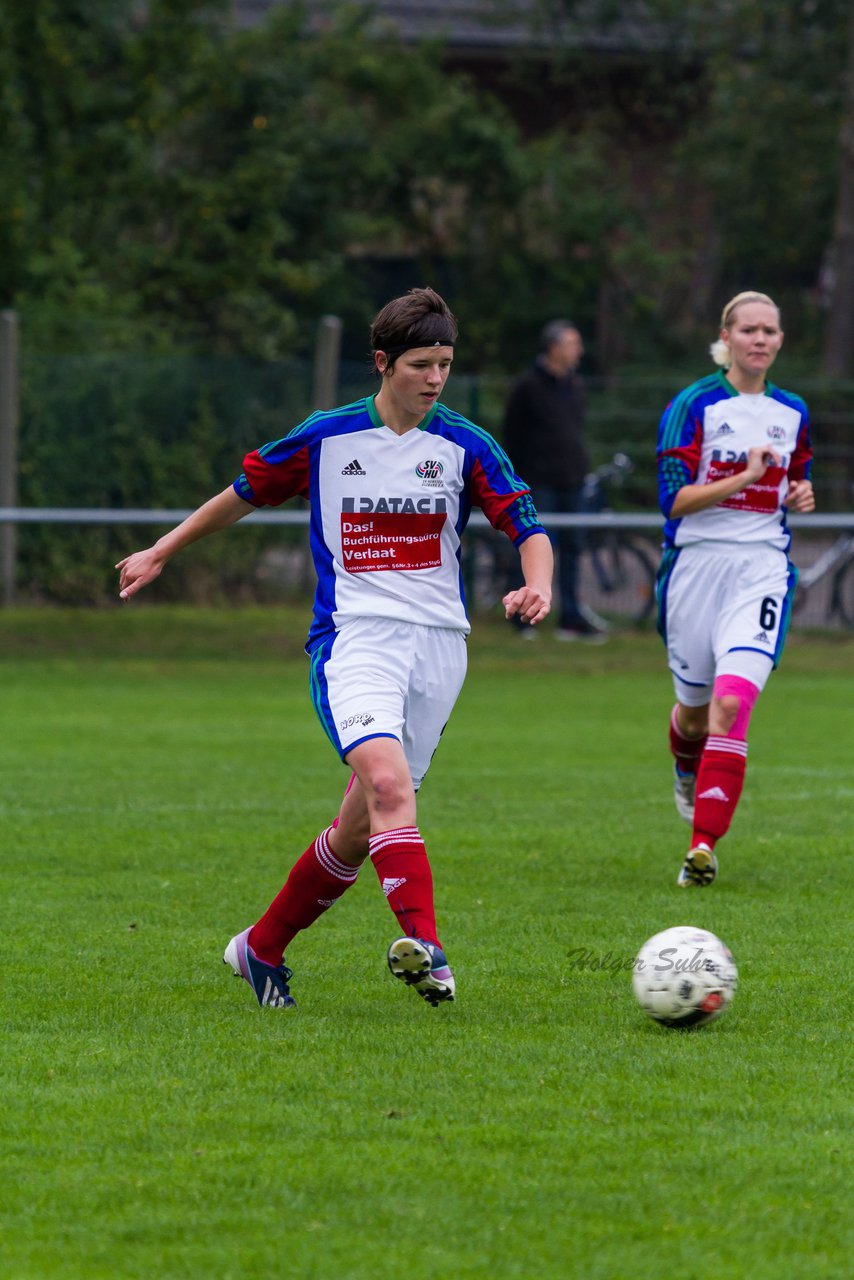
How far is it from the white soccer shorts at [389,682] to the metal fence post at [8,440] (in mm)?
11818

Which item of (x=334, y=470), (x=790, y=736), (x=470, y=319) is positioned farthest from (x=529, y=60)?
(x=334, y=470)

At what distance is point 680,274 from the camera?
94.0 ft

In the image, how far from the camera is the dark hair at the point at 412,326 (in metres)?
5.28

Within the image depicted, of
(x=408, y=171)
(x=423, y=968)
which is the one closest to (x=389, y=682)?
(x=423, y=968)

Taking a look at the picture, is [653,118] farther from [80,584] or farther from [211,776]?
[211,776]

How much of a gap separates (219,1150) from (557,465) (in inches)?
504

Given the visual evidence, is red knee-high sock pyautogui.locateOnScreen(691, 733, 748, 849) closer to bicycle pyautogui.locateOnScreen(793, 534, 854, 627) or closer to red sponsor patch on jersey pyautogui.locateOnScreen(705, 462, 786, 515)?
red sponsor patch on jersey pyautogui.locateOnScreen(705, 462, 786, 515)

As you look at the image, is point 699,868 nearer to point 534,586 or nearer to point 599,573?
point 534,586

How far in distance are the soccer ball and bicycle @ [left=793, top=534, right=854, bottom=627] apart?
40.8ft

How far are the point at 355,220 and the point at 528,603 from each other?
21.4 metres

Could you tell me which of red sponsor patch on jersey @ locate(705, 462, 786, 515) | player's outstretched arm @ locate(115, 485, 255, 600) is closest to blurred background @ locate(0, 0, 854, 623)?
red sponsor patch on jersey @ locate(705, 462, 786, 515)

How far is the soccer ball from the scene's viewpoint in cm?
512

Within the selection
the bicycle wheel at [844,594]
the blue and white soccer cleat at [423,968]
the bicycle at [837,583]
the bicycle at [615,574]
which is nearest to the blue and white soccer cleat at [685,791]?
the blue and white soccer cleat at [423,968]

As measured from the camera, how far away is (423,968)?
4930mm
